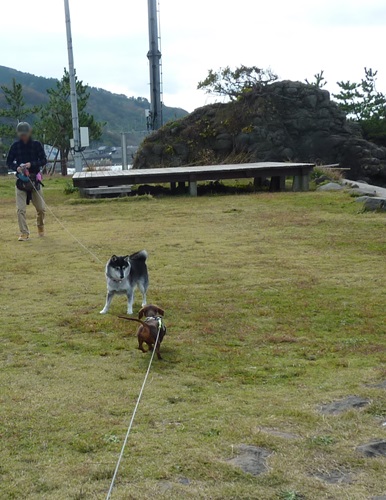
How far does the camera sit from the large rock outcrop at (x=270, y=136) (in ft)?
75.0

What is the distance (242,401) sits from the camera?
3961 millimetres

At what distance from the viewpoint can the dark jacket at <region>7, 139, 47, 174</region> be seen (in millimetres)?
10117

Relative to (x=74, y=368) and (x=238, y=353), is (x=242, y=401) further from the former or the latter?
(x=74, y=368)

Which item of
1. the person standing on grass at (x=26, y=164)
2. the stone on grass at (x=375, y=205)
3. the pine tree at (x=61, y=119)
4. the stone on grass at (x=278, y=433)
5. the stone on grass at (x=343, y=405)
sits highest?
the pine tree at (x=61, y=119)

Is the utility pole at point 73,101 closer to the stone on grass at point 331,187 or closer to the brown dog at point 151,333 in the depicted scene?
the stone on grass at point 331,187

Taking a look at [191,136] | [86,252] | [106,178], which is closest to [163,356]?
[86,252]

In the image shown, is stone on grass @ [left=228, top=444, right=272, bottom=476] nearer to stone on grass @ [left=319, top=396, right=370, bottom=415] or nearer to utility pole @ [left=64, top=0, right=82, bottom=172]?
stone on grass @ [left=319, top=396, right=370, bottom=415]

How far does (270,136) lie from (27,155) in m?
14.2

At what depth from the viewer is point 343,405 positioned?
384 cm

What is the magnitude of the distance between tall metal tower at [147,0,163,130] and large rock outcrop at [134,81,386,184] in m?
4.10

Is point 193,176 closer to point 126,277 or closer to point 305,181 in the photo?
point 305,181

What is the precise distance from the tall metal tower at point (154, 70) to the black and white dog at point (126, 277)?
2217cm

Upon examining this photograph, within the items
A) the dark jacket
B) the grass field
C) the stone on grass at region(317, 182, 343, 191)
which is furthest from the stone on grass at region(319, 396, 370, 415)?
the stone on grass at region(317, 182, 343, 191)

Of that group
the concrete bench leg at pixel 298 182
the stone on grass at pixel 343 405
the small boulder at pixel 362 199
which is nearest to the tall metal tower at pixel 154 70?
the concrete bench leg at pixel 298 182
